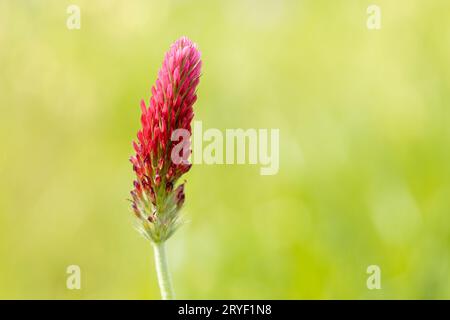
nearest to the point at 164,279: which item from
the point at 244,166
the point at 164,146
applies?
the point at 164,146

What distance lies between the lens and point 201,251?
13.8 ft

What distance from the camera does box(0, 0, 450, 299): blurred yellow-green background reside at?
390 centimetres

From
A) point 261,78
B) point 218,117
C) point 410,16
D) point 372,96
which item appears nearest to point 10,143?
point 218,117

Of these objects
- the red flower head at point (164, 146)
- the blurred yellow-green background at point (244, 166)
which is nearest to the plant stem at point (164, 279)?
the red flower head at point (164, 146)

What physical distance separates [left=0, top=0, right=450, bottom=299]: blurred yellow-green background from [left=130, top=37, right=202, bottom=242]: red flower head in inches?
54.3

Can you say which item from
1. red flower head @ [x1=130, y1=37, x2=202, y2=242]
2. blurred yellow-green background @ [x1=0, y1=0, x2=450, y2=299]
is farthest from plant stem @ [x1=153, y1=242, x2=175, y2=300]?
blurred yellow-green background @ [x1=0, y1=0, x2=450, y2=299]

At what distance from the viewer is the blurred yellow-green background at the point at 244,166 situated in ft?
12.8

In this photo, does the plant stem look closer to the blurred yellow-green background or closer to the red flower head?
the red flower head

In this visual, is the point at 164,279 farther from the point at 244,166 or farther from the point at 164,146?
the point at 244,166

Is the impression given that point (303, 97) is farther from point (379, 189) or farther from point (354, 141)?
point (379, 189)

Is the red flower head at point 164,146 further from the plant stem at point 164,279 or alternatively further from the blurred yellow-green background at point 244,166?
the blurred yellow-green background at point 244,166

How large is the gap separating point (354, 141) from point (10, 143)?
207cm

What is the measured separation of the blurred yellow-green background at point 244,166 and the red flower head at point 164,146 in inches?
54.3
